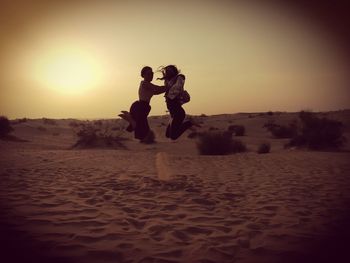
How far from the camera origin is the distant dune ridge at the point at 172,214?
5094mm

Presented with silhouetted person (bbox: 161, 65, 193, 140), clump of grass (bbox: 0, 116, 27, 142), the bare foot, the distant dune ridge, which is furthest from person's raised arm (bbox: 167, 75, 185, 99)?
clump of grass (bbox: 0, 116, 27, 142)

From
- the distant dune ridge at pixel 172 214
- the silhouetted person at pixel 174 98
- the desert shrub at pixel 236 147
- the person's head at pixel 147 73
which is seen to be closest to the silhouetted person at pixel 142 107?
the person's head at pixel 147 73

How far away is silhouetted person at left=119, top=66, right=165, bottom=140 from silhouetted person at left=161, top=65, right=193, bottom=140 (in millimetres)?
197

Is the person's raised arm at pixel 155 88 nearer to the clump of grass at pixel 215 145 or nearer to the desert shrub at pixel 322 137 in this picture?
the clump of grass at pixel 215 145

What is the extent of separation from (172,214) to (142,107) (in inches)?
87.0

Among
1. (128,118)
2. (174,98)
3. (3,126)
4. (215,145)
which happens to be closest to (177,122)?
(174,98)

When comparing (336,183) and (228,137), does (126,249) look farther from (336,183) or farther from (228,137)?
(228,137)

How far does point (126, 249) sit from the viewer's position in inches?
202

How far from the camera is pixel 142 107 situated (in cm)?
754

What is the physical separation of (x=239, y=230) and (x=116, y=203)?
281cm

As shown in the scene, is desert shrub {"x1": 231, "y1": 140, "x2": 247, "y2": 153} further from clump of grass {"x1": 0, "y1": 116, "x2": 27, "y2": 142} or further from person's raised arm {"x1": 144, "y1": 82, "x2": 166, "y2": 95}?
clump of grass {"x1": 0, "y1": 116, "x2": 27, "y2": 142}

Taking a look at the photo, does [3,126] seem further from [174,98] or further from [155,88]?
[174,98]

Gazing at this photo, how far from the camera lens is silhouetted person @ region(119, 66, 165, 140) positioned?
24.0ft

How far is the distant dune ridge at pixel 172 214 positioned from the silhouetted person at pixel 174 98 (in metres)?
1.66
